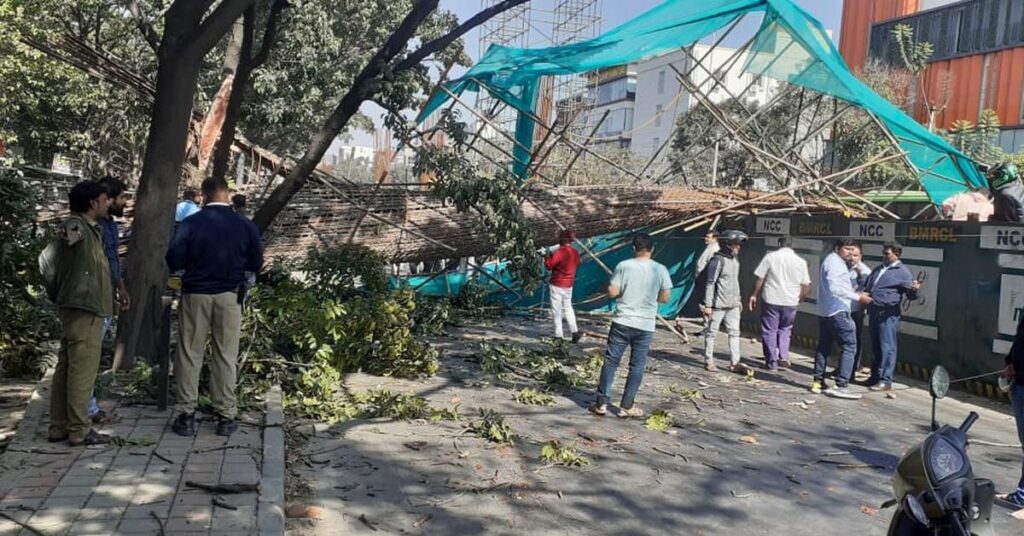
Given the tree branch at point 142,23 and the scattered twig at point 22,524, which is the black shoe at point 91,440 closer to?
the scattered twig at point 22,524

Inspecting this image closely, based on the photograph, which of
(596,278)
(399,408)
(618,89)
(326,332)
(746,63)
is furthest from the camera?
(618,89)

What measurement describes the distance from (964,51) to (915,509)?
35133 millimetres

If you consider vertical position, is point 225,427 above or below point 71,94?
below

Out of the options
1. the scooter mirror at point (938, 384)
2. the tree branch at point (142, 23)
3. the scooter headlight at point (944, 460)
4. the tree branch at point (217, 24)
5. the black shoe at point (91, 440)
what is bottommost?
the black shoe at point (91, 440)

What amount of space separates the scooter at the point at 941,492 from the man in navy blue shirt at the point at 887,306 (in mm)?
6654

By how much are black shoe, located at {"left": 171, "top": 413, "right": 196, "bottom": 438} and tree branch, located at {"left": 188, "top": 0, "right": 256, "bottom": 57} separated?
9.91 feet

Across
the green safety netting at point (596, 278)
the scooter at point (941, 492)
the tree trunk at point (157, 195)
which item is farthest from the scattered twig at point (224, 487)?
the green safety netting at point (596, 278)

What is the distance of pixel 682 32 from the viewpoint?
1059 cm

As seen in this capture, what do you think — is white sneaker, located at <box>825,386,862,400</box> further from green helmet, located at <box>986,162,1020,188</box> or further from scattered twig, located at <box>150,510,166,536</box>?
scattered twig, located at <box>150,510,166,536</box>

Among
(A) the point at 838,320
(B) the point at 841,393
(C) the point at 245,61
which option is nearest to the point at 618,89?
(A) the point at 838,320

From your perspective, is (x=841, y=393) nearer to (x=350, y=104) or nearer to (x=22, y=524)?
(x=350, y=104)

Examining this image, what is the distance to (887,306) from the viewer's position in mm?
9312

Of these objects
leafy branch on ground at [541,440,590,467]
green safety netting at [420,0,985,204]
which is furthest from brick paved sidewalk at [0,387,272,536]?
green safety netting at [420,0,985,204]

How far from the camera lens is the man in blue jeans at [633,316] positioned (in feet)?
23.8
